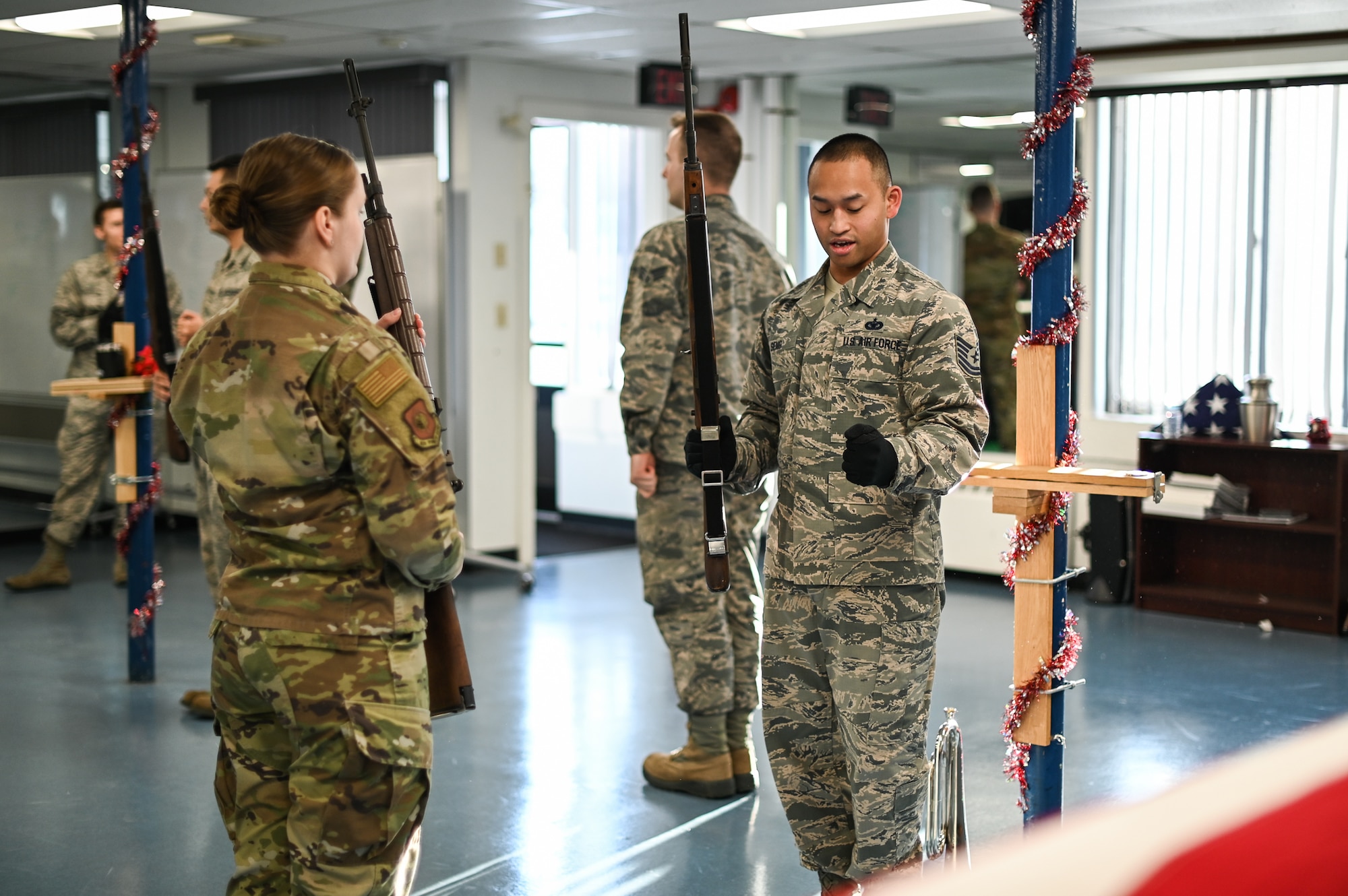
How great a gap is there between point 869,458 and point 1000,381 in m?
7.13

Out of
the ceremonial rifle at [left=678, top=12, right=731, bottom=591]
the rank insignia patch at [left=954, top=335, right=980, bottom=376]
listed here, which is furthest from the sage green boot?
the rank insignia patch at [left=954, top=335, right=980, bottom=376]

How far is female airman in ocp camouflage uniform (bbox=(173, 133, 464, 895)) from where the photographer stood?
2035 millimetres

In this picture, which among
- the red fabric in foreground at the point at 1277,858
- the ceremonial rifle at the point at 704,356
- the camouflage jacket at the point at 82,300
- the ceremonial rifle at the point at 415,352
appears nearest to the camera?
the red fabric in foreground at the point at 1277,858

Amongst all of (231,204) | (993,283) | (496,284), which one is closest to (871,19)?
(496,284)

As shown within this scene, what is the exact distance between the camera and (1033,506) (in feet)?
10.2

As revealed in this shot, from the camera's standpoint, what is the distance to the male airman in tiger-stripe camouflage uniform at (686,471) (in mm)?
3861

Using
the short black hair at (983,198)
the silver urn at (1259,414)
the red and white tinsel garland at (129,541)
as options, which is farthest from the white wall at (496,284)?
the silver urn at (1259,414)

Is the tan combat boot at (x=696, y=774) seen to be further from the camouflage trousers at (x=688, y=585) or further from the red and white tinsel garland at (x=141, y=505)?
the red and white tinsel garland at (x=141, y=505)

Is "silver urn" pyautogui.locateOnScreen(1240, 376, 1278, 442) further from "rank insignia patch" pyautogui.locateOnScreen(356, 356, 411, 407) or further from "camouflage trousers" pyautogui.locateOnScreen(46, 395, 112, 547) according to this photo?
"camouflage trousers" pyautogui.locateOnScreen(46, 395, 112, 547)

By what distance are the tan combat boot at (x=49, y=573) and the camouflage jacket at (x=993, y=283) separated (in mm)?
5813

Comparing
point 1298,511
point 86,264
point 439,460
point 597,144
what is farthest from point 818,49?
point 439,460

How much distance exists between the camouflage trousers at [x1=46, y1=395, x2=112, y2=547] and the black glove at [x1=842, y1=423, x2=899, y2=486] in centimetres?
568

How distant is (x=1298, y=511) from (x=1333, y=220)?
145 cm

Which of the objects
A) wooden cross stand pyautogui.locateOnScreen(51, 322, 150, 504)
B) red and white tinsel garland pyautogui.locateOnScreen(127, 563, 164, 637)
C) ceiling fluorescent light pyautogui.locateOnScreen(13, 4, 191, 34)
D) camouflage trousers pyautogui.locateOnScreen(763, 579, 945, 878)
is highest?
ceiling fluorescent light pyautogui.locateOnScreen(13, 4, 191, 34)
